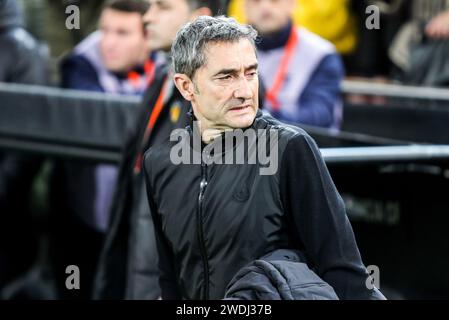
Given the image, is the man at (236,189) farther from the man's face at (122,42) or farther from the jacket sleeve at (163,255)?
the man's face at (122,42)

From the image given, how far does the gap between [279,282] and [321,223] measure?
7.9 inches

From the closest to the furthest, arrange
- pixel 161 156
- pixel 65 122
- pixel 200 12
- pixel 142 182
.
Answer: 1. pixel 161 156
2. pixel 200 12
3. pixel 142 182
4. pixel 65 122

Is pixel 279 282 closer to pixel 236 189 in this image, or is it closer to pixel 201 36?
pixel 236 189

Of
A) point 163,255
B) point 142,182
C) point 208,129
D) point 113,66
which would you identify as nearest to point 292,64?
point 113,66

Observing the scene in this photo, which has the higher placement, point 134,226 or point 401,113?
point 401,113

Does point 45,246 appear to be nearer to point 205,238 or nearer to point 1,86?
point 1,86

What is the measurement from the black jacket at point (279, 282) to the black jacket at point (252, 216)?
6 centimetres

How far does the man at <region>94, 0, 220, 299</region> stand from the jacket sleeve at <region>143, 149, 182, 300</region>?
615 mm

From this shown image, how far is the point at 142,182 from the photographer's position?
165 inches

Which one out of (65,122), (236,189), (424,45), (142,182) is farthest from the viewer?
(424,45)

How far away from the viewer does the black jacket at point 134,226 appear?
4.10m

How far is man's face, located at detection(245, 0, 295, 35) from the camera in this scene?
18.7 ft

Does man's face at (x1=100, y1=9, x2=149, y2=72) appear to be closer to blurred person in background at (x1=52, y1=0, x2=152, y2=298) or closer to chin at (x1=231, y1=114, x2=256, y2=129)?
blurred person in background at (x1=52, y1=0, x2=152, y2=298)

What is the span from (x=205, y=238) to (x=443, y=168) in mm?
2055
